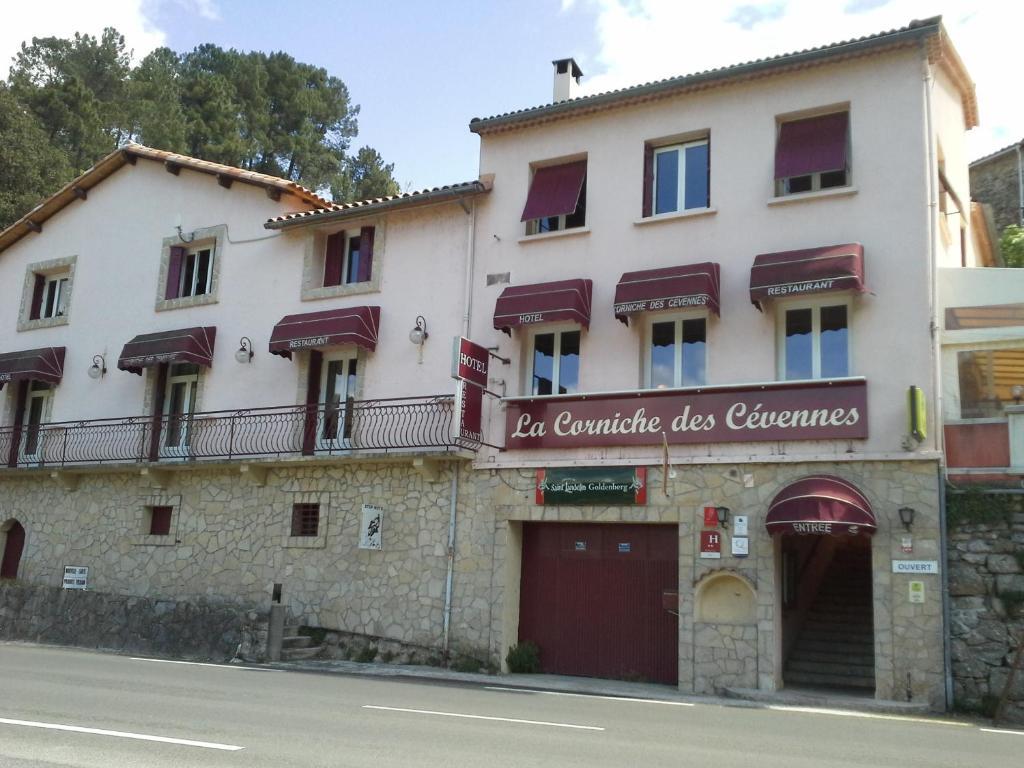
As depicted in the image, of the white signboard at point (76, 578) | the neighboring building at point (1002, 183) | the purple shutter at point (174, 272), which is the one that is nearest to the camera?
the white signboard at point (76, 578)

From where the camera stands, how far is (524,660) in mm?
15477

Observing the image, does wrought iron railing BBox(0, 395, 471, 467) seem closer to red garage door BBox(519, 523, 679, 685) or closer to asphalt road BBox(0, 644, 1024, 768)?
red garage door BBox(519, 523, 679, 685)

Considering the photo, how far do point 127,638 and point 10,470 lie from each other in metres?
6.37

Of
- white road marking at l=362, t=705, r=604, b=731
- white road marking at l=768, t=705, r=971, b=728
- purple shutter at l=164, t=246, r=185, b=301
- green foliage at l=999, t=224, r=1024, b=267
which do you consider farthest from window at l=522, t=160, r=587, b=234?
green foliage at l=999, t=224, r=1024, b=267

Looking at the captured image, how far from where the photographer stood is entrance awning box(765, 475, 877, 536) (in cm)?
1275

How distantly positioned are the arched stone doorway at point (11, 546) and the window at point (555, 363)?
43.0ft

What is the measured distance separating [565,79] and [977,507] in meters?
10.7

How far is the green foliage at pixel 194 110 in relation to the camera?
120 feet

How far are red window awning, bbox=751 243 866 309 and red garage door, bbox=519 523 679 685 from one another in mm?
3965

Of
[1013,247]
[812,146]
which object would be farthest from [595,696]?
[1013,247]

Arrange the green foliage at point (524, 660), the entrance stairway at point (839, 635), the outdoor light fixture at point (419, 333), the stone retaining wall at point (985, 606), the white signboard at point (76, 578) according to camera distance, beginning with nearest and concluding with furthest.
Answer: the stone retaining wall at point (985, 606) → the entrance stairway at point (839, 635) → the green foliage at point (524, 660) → the outdoor light fixture at point (419, 333) → the white signboard at point (76, 578)

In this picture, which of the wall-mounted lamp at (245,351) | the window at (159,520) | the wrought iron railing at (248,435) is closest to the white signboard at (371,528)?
the wrought iron railing at (248,435)

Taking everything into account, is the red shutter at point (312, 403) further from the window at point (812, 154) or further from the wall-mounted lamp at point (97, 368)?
the window at point (812, 154)

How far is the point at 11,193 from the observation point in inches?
1257
